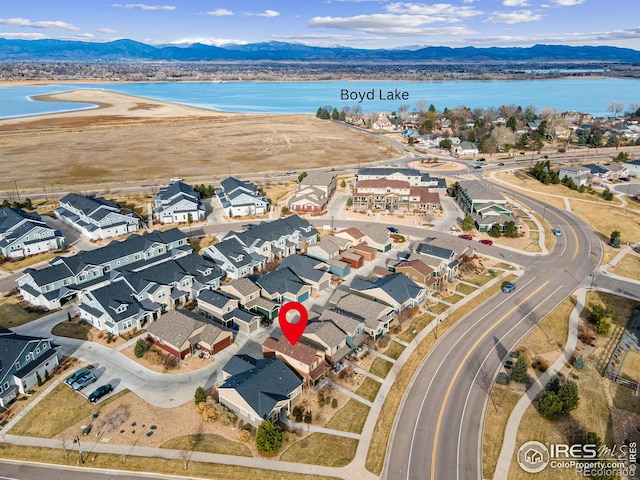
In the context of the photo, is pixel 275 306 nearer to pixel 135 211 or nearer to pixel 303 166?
pixel 135 211

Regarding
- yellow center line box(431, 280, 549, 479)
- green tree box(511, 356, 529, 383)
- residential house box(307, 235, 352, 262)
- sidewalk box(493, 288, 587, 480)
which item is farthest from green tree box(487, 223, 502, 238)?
green tree box(511, 356, 529, 383)

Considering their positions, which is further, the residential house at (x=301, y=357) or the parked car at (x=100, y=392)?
the residential house at (x=301, y=357)

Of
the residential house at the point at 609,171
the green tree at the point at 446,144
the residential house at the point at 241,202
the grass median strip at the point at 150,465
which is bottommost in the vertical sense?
the grass median strip at the point at 150,465

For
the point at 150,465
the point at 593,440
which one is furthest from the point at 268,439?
the point at 593,440

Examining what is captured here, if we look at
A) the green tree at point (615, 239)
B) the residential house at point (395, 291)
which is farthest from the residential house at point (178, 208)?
the green tree at point (615, 239)

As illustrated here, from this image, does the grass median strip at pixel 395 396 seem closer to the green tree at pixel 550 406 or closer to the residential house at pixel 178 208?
the green tree at pixel 550 406

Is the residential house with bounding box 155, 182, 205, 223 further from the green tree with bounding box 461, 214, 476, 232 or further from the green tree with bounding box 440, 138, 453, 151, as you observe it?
the green tree with bounding box 440, 138, 453, 151

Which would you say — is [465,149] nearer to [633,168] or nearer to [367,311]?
[633,168]
